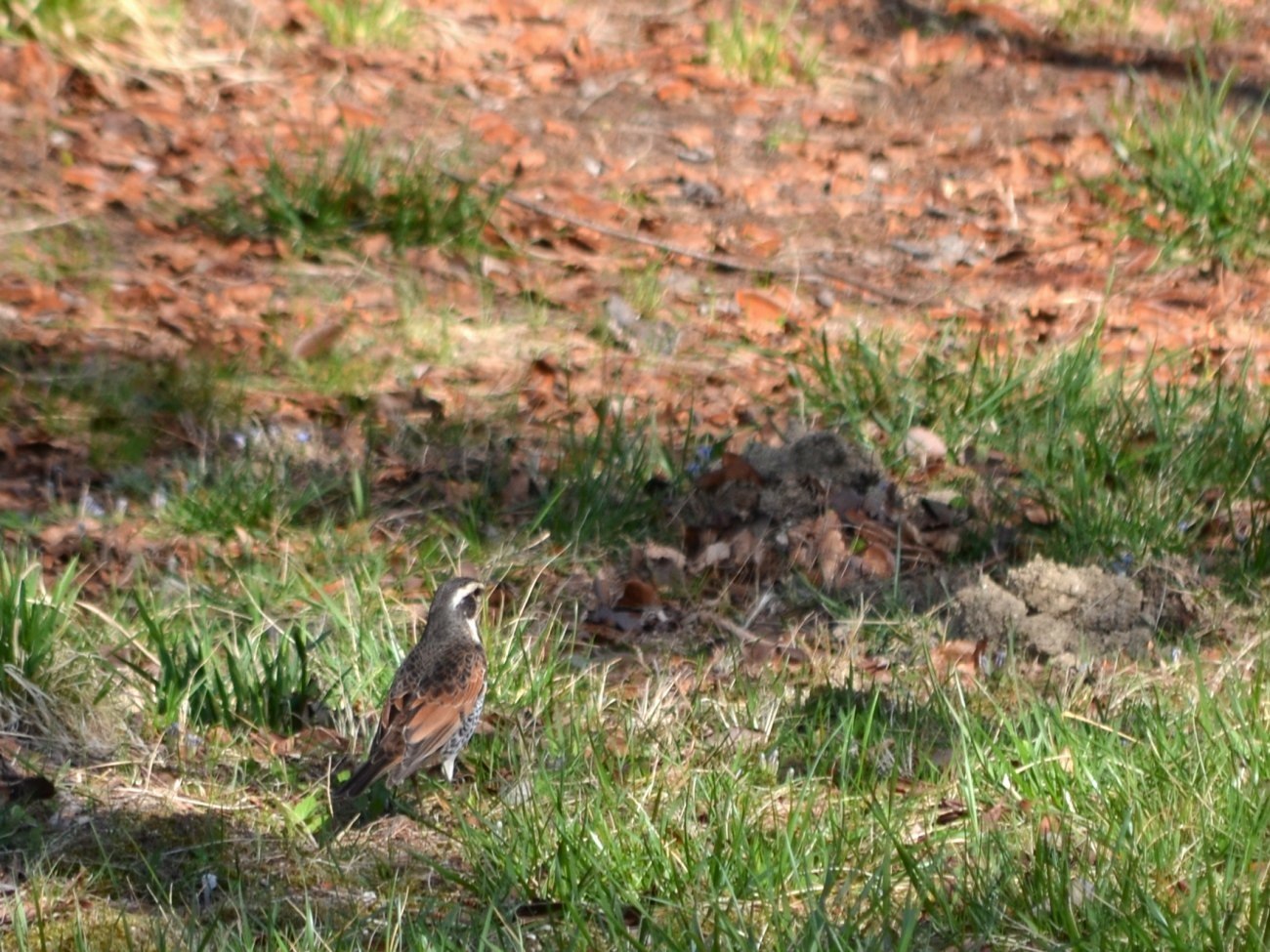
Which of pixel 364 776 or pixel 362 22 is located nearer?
pixel 364 776

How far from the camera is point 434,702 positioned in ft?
13.2

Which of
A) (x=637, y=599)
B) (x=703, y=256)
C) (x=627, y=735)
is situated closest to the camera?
(x=627, y=735)

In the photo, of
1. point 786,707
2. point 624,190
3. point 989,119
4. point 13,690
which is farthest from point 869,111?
point 13,690

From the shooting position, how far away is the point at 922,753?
4027mm

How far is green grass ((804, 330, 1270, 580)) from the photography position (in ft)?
17.4

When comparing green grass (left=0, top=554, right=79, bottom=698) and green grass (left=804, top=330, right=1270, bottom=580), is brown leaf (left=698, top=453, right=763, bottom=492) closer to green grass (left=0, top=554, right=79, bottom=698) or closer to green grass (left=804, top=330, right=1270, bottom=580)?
green grass (left=804, top=330, right=1270, bottom=580)

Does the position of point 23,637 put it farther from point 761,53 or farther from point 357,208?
point 761,53

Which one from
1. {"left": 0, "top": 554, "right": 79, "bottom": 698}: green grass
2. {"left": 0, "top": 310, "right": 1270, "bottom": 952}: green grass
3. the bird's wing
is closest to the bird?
the bird's wing

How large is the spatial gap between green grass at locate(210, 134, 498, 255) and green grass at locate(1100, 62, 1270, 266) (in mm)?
3043

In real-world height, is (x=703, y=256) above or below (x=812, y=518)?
above

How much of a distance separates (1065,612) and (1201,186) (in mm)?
3382

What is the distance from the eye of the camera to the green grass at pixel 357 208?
7.81 meters

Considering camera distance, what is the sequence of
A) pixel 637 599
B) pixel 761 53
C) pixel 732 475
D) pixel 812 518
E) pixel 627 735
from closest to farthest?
pixel 627 735 < pixel 637 599 < pixel 812 518 < pixel 732 475 < pixel 761 53

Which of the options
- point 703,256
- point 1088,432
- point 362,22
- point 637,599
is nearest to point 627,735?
point 637,599
